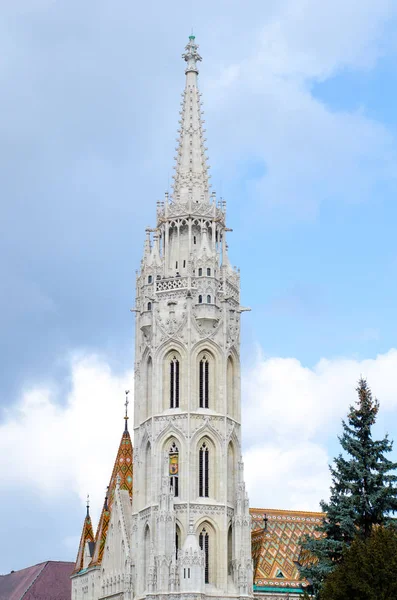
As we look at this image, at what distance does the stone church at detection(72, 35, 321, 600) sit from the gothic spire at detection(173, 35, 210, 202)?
0.27 feet

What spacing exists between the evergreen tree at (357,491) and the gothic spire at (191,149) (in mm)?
24325

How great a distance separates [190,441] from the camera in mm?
61688

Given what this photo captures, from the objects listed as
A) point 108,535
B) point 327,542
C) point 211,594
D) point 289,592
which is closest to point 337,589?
point 327,542

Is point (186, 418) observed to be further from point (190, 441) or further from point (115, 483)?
point (115, 483)

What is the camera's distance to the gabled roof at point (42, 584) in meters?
97.1

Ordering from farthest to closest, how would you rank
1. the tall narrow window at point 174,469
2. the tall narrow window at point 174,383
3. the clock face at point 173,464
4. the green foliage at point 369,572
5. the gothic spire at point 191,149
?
the gothic spire at point 191,149 < the tall narrow window at point 174,383 < the clock face at point 173,464 < the tall narrow window at point 174,469 < the green foliage at point 369,572

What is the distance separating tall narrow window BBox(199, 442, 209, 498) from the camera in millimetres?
61656

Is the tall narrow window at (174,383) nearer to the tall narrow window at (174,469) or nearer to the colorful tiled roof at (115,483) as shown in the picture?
the tall narrow window at (174,469)

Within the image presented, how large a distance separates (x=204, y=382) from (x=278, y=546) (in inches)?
424

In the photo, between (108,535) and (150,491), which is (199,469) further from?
(108,535)

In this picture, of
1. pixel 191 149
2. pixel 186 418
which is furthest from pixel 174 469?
pixel 191 149

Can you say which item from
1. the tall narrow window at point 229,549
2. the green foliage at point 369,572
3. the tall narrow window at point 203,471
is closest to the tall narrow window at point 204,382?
the tall narrow window at point 203,471

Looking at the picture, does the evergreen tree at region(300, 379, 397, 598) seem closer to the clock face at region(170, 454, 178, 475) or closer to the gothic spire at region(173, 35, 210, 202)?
the clock face at region(170, 454, 178, 475)

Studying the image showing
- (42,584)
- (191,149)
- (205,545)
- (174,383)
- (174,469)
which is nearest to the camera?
(205,545)
